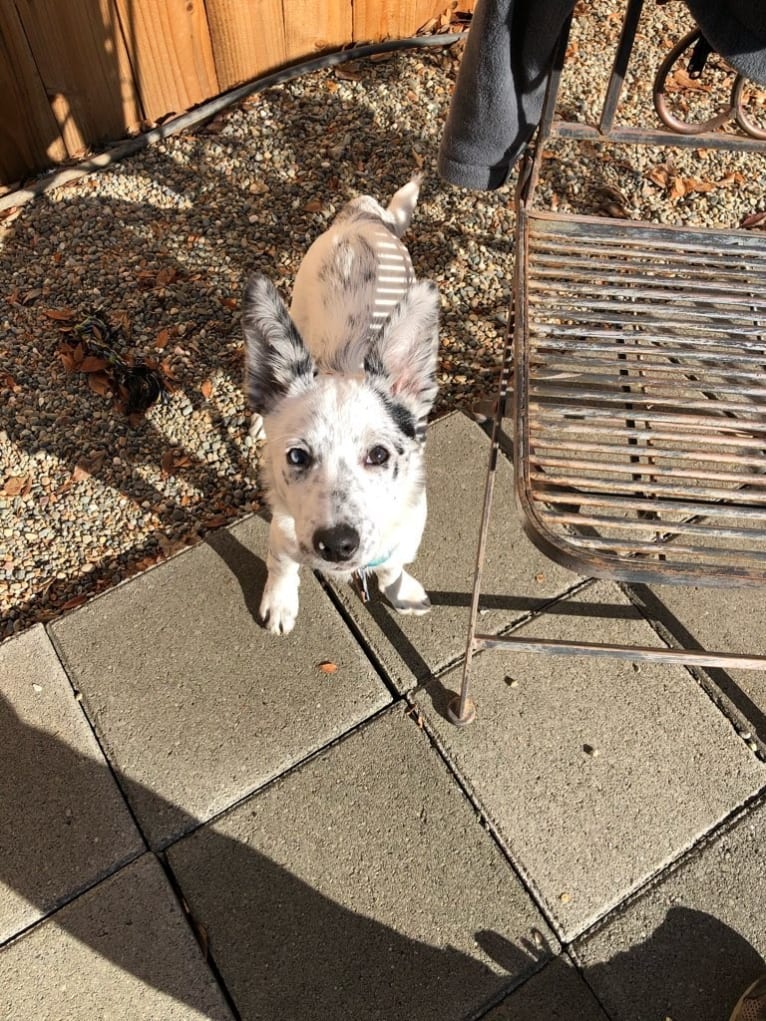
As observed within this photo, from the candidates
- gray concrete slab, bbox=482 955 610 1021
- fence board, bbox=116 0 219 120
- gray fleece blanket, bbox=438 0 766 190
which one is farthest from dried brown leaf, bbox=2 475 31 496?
gray concrete slab, bbox=482 955 610 1021

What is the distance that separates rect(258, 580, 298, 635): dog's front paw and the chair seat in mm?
1079

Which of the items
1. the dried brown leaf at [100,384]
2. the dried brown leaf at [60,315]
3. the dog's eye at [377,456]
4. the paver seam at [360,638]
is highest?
the dog's eye at [377,456]

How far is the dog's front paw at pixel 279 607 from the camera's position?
2756mm

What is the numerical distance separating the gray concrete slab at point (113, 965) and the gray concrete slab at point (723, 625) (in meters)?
1.94

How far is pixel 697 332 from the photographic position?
7.79ft

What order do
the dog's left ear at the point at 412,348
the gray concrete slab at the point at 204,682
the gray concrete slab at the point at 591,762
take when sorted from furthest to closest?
the gray concrete slab at the point at 204,682, the gray concrete slab at the point at 591,762, the dog's left ear at the point at 412,348

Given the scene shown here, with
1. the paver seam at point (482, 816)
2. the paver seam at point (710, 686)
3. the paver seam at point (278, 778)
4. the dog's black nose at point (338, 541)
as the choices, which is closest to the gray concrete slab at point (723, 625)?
the paver seam at point (710, 686)

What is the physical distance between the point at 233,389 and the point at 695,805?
2522 millimetres

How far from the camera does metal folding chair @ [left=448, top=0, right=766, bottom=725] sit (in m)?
1.88

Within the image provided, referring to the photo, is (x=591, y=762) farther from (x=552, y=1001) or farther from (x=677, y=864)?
(x=552, y=1001)

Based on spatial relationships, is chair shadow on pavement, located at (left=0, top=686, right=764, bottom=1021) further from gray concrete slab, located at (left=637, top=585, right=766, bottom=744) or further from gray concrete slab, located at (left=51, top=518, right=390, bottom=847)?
gray concrete slab, located at (left=637, top=585, right=766, bottom=744)

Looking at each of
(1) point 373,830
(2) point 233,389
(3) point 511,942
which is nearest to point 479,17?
(2) point 233,389

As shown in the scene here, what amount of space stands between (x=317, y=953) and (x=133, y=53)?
13.7ft

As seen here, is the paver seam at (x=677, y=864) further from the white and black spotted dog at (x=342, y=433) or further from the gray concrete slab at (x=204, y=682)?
the white and black spotted dog at (x=342, y=433)
